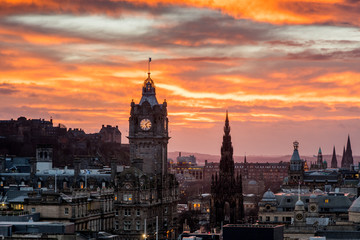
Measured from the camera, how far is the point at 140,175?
178875 mm

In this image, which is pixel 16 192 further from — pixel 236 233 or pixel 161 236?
pixel 236 233

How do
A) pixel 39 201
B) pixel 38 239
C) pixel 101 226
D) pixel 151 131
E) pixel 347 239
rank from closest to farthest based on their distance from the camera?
pixel 38 239
pixel 347 239
pixel 39 201
pixel 101 226
pixel 151 131

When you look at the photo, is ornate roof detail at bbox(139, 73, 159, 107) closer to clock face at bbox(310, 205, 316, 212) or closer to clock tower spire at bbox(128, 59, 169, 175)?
clock tower spire at bbox(128, 59, 169, 175)

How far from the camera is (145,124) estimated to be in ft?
627

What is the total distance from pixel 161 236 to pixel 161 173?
14694 millimetres

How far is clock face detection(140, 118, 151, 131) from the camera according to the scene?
627ft

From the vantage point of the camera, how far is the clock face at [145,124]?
191 metres

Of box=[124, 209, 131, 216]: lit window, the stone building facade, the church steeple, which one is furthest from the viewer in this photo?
the church steeple

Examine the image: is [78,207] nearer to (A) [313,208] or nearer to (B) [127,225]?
(B) [127,225]

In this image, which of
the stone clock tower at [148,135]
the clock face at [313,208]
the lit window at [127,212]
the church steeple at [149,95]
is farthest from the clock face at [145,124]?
the clock face at [313,208]

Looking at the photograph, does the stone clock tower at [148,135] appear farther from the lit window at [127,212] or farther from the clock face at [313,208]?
the clock face at [313,208]

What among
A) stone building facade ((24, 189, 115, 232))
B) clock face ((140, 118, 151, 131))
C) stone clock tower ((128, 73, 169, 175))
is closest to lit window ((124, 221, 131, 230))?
stone building facade ((24, 189, 115, 232))

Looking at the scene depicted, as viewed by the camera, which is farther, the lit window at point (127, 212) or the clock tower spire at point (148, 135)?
the clock tower spire at point (148, 135)

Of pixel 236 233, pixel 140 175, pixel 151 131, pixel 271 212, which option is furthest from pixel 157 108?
pixel 236 233
